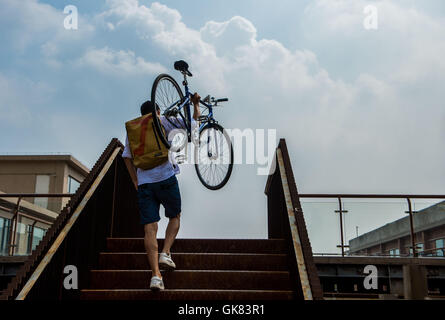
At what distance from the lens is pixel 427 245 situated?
10.9 meters

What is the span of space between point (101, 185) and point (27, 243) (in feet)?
Answer: 21.7

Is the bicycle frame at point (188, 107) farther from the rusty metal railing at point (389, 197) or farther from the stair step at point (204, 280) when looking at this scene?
the rusty metal railing at point (389, 197)

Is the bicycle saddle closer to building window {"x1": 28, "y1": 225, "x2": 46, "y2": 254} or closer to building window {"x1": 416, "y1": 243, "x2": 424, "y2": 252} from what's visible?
building window {"x1": 416, "y1": 243, "x2": 424, "y2": 252}

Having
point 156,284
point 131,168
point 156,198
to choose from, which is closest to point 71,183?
point 131,168

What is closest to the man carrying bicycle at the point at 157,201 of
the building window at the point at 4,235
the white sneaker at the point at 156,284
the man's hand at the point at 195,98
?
the white sneaker at the point at 156,284

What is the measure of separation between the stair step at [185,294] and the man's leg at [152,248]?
0.21m


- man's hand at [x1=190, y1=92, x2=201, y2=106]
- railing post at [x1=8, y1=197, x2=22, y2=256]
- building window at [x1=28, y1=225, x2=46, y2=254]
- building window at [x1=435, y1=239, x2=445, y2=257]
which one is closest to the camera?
man's hand at [x1=190, y1=92, x2=201, y2=106]

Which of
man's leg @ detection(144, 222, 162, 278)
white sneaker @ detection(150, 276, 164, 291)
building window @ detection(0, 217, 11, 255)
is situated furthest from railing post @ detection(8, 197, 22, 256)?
white sneaker @ detection(150, 276, 164, 291)

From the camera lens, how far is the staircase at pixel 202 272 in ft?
15.2

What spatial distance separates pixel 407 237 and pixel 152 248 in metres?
7.28

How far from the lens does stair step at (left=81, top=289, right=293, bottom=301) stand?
4.54m
